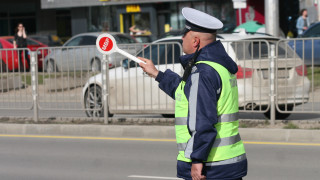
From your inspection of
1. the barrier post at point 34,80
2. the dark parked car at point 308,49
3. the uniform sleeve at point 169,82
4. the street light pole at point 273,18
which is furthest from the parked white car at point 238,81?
the street light pole at point 273,18

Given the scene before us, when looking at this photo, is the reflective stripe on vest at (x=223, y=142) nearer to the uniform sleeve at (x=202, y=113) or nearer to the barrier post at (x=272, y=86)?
the uniform sleeve at (x=202, y=113)

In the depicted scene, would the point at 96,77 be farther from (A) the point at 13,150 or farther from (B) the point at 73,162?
(B) the point at 73,162

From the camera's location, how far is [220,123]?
157 inches

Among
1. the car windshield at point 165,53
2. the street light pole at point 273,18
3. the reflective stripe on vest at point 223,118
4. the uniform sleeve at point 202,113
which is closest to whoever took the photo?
the uniform sleeve at point 202,113

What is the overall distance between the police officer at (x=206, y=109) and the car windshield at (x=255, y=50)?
21.7 ft

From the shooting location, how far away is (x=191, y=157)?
3.94m

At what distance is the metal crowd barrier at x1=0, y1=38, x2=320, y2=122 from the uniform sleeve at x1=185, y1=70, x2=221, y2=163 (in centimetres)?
669

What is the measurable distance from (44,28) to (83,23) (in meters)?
5.30

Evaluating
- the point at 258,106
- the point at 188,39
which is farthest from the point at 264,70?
the point at 188,39

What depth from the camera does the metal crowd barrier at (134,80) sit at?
1066 centimetres

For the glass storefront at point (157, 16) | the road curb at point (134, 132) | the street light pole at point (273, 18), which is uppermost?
the glass storefront at point (157, 16)

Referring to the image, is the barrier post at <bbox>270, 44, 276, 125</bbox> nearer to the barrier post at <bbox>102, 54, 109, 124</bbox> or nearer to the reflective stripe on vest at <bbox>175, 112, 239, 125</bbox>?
the barrier post at <bbox>102, 54, 109, 124</bbox>

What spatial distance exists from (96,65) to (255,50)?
273 cm

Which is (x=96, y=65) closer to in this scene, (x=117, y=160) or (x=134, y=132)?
(x=134, y=132)
